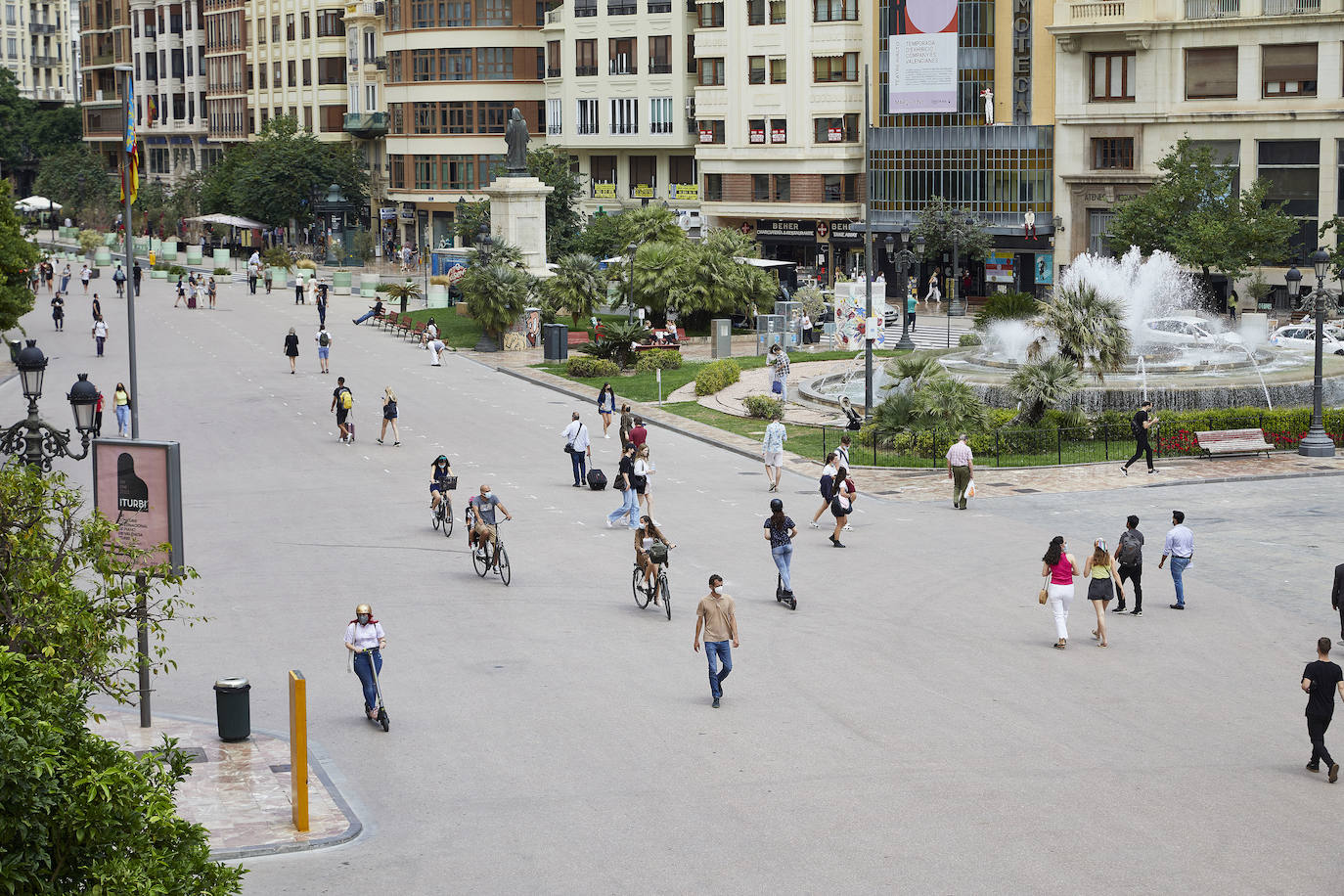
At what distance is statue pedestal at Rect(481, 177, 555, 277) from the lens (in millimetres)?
63938

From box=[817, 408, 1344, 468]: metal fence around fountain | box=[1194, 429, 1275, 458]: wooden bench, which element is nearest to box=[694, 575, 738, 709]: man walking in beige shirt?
box=[817, 408, 1344, 468]: metal fence around fountain

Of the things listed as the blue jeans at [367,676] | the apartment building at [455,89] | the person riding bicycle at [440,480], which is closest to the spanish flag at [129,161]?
the person riding bicycle at [440,480]

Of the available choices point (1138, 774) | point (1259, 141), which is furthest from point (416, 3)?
point (1138, 774)

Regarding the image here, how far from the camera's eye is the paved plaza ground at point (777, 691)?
13867mm

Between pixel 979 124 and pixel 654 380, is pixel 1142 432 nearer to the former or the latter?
pixel 654 380

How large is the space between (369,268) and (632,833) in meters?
84.6

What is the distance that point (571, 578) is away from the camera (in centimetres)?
2406

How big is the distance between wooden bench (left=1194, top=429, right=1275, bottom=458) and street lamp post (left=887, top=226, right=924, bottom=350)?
19476mm

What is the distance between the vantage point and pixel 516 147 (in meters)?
64.8

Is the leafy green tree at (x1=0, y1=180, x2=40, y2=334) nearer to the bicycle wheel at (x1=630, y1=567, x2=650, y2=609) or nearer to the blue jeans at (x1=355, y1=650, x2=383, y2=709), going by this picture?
the bicycle wheel at (x1=630, y1=567, x2=650, y2=609)

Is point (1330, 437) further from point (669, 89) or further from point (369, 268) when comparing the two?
point (369, 268)

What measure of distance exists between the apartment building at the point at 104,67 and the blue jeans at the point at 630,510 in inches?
4802

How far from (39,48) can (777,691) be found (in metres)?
168

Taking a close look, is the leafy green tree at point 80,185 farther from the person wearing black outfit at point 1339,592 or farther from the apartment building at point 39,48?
the person wearing black outfit at point 1339,592
